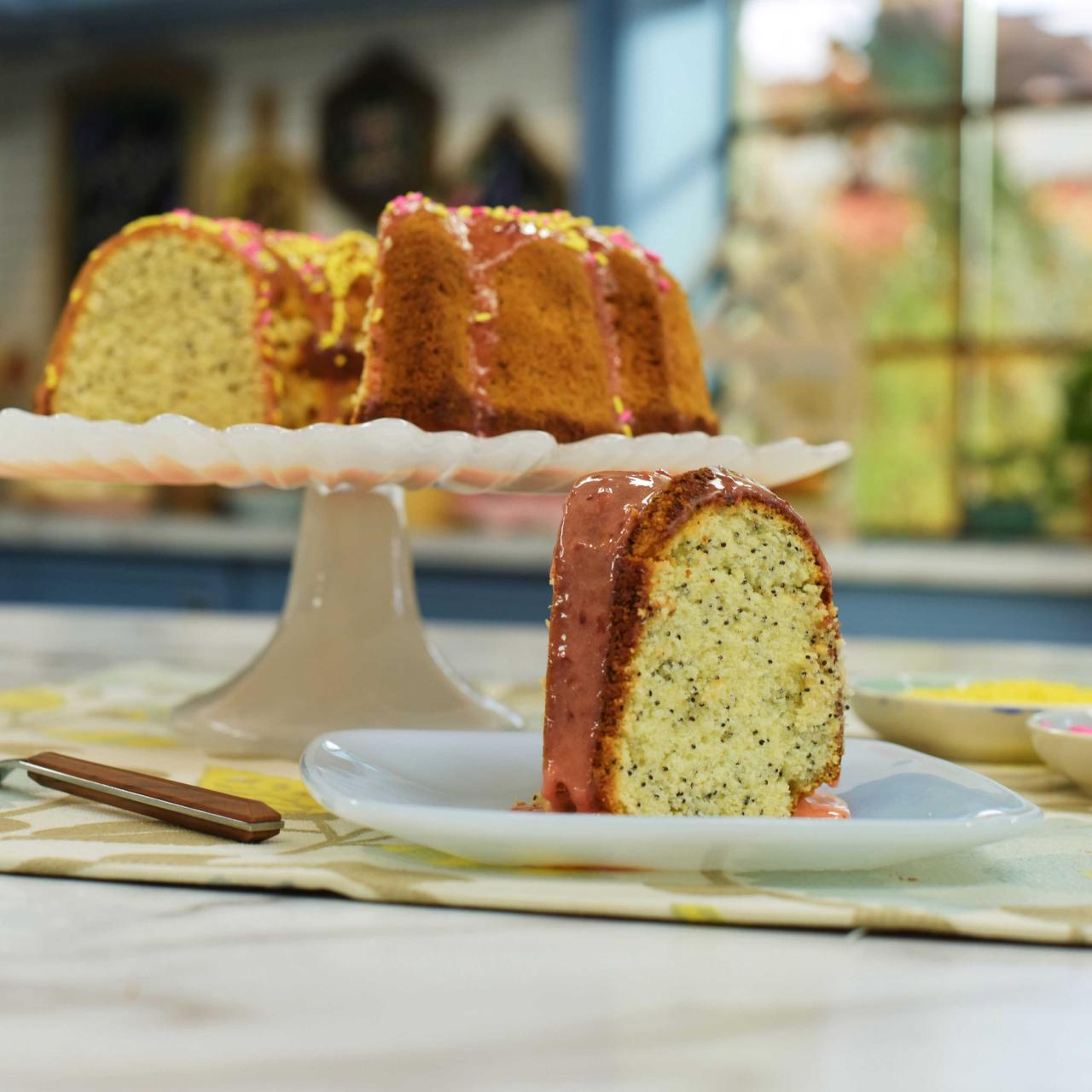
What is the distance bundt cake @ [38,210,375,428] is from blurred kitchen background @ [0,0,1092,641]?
1708 millimetres

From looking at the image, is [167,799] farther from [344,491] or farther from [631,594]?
[344,491]

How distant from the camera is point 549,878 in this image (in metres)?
0.65

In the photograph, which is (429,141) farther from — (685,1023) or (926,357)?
(685,1023)

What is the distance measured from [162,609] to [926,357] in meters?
1.87

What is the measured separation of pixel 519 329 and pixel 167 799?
501 mm

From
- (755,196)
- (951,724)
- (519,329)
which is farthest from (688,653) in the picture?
(755,196)

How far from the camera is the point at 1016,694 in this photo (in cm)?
106

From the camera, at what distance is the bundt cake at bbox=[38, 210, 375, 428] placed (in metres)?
1.16

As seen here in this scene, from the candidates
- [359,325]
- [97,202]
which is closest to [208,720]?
[359,325]

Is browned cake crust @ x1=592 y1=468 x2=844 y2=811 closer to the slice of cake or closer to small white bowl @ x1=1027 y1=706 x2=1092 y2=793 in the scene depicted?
the slice of cake

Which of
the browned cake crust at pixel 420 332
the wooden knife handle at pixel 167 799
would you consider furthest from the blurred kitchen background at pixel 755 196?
the wooden knife handle at pixel 167 799

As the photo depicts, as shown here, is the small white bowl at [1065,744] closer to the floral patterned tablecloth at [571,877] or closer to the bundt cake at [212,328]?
the floral patterned tablecloth at [571,877]

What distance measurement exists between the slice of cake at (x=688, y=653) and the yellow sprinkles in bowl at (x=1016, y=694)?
31cm

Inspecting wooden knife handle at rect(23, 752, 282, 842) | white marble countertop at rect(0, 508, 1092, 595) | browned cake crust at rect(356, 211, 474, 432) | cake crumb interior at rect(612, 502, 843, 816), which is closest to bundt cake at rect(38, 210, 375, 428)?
browned cake crust at rect(356, 211, 474, 432)
